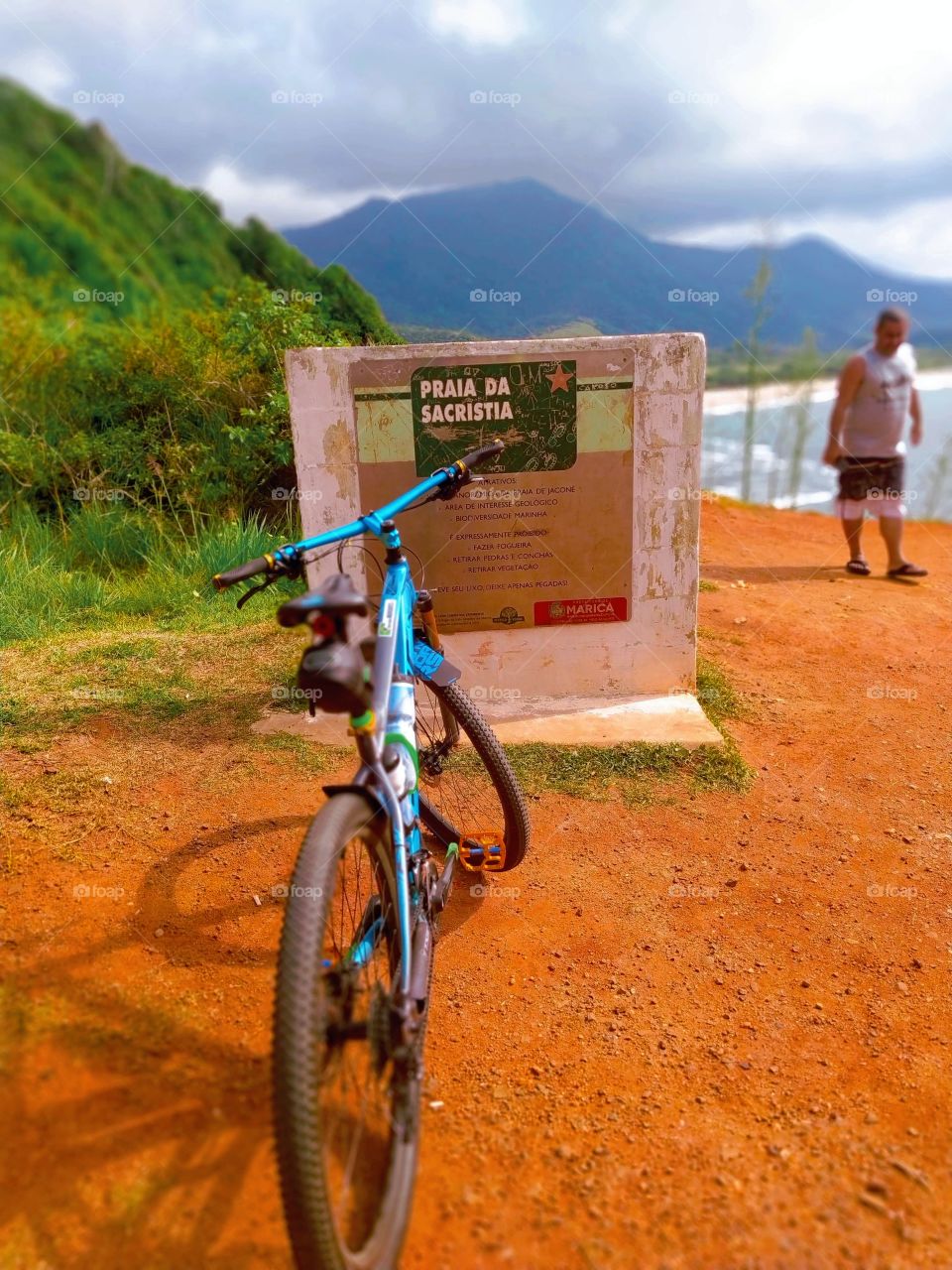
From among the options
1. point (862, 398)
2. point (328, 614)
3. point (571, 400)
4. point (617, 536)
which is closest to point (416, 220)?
point (571, 400)

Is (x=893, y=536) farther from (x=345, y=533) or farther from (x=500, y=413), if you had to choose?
(x=345, y=533)

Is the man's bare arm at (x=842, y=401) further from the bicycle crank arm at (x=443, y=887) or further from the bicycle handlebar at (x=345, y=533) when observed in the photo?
the bicycle crank arm at (x=443, y=887)

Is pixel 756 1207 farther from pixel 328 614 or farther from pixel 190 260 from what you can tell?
pixel 190 260

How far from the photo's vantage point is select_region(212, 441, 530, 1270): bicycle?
5.18 feet

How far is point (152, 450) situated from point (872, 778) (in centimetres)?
567

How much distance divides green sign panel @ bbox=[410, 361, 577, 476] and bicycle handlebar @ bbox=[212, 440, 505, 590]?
0.97 metres

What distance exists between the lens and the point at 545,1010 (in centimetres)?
265

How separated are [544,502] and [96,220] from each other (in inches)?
1248

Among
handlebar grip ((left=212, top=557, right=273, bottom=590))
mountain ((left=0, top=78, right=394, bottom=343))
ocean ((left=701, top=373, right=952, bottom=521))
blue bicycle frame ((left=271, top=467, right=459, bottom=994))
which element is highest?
mountain ((left=0, top=78, right=394, bottom=343))

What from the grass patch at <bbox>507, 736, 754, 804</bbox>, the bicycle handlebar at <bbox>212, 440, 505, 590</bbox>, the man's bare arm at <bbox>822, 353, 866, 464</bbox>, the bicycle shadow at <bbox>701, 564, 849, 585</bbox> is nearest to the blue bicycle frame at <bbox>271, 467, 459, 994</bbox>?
the bicycle handlebar at <bbox>212, 440, 505, 590</bbox>

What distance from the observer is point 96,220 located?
3025 cm

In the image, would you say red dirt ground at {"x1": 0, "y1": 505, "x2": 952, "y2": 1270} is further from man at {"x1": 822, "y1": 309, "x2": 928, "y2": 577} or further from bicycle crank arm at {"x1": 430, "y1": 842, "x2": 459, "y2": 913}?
man at {"x1": 822, "y1": 309, "x2": 928, "y2": 577}

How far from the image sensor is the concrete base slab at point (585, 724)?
4105mm

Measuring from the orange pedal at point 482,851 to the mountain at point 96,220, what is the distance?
2117cm
